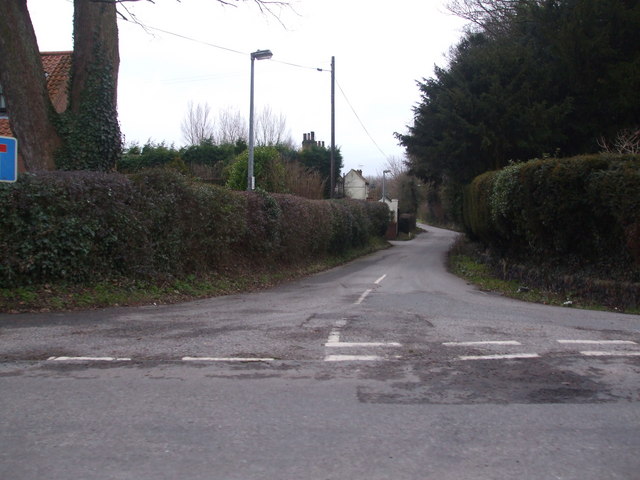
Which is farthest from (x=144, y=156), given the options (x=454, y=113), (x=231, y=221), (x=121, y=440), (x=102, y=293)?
(x=121, y=440)

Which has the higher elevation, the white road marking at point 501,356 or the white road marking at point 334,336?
the white road marking at point 501,356

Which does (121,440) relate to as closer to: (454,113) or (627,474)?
(627,474)

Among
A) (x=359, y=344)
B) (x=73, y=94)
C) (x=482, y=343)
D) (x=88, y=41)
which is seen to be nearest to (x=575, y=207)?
(x=482, y=343)

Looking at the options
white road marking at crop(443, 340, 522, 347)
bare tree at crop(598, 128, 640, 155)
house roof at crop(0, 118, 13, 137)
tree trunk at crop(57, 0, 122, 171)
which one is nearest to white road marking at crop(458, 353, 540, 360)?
white road marking at crop(443, 340, 522, 347)

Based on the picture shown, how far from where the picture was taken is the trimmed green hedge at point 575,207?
14047mm

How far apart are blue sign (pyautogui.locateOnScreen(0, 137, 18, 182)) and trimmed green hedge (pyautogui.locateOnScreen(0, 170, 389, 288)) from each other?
5.86ft

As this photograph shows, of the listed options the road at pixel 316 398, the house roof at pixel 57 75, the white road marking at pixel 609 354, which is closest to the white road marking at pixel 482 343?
the road at pixel 316 398

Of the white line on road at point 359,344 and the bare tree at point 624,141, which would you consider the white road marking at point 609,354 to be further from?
the bare tree at point 624,141

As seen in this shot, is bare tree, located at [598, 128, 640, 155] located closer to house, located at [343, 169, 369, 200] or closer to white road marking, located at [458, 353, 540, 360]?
white road marking, located at [458, 353, 540, 360]

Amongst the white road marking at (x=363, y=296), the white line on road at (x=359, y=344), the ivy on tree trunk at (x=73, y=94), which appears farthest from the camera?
the ivy on tree trunk at (x=73, y=94)

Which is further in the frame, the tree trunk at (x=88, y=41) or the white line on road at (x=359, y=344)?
the tree trunk at (x=88, y=41)

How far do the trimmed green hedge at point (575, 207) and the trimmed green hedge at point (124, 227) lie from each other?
786cm

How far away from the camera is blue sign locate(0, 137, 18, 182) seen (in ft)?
31.5

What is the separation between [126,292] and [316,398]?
805 cm
